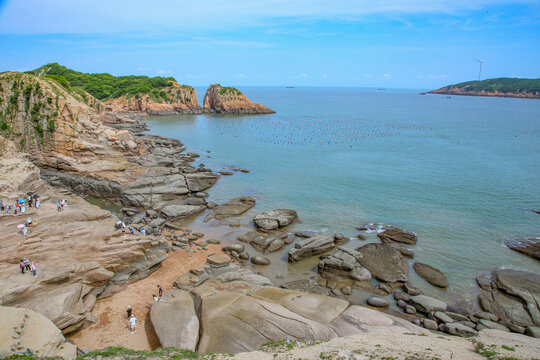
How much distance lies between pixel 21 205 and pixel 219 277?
60.1 feet

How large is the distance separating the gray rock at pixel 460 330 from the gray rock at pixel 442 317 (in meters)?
0.56

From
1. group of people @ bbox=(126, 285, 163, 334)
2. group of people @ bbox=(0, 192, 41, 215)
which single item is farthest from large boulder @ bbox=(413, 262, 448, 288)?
group of people @ bbox=(0, 192, 41, 215)

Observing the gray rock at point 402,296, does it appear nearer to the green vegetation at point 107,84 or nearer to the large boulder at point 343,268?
the large boulder at point 343,268

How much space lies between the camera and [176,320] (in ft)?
59.8

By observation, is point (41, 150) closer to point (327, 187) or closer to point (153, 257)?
point (153, 257)

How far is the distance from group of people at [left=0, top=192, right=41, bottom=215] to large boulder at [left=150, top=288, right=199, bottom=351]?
15.4m

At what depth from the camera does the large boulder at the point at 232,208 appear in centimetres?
3609

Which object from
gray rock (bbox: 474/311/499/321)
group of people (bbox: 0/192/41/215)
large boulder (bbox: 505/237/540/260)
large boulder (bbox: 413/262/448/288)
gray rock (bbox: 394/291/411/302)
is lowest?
gray rock (bbox: 474/311/499/321)

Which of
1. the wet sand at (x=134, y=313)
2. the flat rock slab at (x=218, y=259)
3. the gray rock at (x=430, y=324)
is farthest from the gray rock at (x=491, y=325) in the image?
the wet sand at (x=134, y=313)

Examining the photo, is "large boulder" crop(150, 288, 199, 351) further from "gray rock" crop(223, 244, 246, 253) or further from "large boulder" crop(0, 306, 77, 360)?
"gray rock" crop(223, 244, 246, 253)

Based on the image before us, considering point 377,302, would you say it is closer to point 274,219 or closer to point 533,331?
point 533,331

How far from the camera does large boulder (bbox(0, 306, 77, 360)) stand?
13.9 meters

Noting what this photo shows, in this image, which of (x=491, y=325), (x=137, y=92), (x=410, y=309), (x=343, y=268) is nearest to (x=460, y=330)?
(x=491, y=325)

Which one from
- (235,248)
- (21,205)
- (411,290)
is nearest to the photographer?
(411,290)
